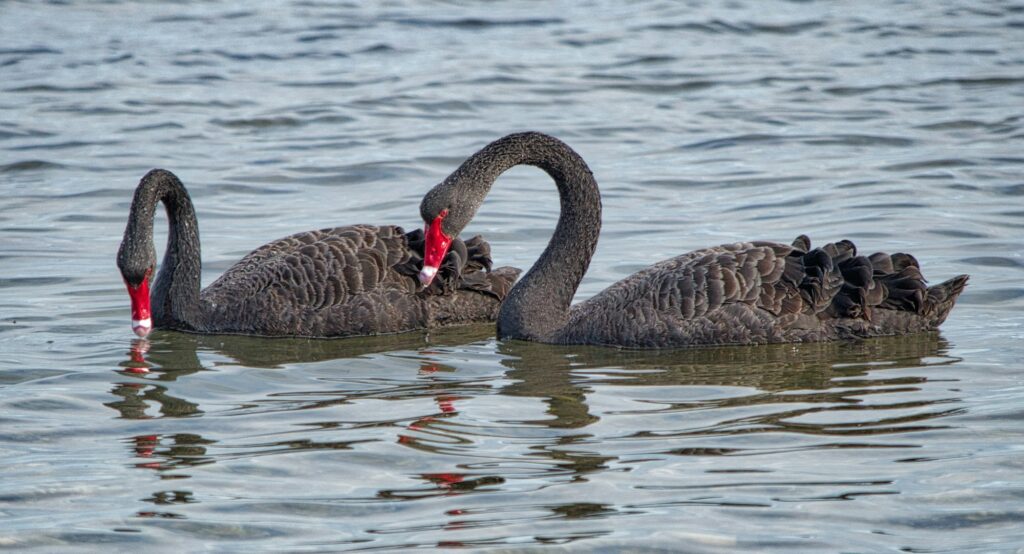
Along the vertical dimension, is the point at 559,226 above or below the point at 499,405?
above

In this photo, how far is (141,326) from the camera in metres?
8.01

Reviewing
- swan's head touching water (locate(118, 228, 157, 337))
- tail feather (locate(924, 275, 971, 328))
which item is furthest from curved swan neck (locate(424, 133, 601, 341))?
tail feather (locate(924, 275, 971, 328))

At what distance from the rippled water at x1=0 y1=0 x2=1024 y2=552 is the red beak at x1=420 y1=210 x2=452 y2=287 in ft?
1.41

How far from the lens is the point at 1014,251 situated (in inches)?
393

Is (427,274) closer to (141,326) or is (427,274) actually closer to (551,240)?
(551,240)

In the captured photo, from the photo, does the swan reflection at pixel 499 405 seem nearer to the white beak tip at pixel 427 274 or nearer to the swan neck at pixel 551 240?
the swan neck at pixel 551 240

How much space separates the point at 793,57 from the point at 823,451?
1349 centimetres

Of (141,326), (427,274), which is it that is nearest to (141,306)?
(141,326)

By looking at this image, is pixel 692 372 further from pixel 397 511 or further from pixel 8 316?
pixel 8 316

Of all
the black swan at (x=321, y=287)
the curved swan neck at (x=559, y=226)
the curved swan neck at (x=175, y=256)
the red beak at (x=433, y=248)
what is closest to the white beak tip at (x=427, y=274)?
the red beak at (x=433, y=248)

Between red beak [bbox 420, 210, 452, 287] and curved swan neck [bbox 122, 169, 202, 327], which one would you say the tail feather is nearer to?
red beak [bbox 420, 210, 452, 287]

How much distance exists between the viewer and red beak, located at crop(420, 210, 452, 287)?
8125 millimetres

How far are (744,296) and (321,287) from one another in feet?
8.06

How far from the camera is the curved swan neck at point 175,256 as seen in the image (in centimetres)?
862
